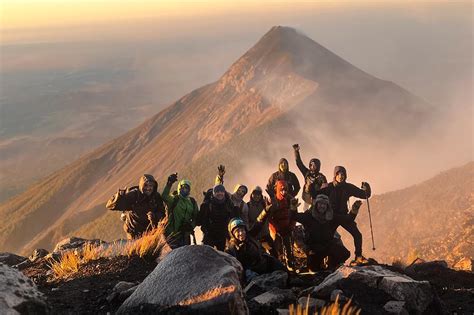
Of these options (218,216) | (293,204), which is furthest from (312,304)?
(218,216)

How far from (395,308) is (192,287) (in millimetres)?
3126

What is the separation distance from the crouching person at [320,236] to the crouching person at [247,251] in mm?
1416

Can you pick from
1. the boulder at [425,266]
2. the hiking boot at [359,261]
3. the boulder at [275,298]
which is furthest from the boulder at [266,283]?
the boulder at [425,266]

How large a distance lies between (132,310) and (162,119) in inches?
4062

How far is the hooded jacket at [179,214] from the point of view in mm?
10414

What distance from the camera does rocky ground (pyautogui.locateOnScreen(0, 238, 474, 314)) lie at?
6.09 metres

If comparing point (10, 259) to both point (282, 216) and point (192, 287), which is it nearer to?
point (282, 216)

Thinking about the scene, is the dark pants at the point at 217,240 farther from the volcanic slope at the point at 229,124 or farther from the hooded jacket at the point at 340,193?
the volcanic slope at the point at 229,124

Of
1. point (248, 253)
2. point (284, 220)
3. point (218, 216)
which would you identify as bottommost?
point (248, 253)

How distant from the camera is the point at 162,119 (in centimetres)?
10744

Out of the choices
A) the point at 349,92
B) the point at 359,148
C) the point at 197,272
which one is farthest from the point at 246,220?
the point at 349,92

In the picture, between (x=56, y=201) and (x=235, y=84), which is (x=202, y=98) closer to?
(x=235, y=84)

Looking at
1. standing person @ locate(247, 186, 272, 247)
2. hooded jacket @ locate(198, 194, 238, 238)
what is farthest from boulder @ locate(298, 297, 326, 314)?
standing person @ locate(247, 186, 272, 247)

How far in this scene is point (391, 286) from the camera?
7047 mm
